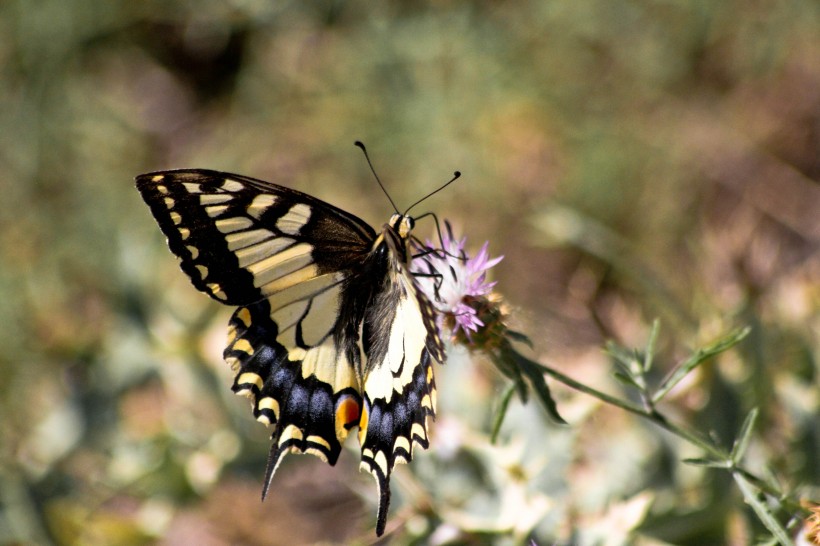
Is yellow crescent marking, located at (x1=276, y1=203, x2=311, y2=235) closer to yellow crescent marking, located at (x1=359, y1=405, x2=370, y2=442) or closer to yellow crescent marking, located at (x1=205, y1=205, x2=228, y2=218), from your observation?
yellow crescent marking, located at (x1=205, y1=205, x2=228, y2=218)

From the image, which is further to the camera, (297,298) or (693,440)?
(297,298)

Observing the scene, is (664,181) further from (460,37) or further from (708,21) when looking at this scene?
(460,37)

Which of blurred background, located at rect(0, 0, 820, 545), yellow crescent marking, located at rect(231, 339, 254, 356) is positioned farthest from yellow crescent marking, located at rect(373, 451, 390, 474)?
yellow crescent marking, located at rect(231, 339, 254, 356)

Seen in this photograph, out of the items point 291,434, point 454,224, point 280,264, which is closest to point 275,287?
point 280,264

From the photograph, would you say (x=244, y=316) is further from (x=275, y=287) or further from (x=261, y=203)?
(x=261, y=203)

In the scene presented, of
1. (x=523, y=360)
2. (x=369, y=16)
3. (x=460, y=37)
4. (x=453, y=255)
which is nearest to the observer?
(x=523, y=360)

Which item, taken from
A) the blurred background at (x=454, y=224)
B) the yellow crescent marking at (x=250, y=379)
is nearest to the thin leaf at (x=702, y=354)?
the blurred background at (x=454, y=224)

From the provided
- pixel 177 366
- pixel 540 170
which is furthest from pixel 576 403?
pixel 540 170

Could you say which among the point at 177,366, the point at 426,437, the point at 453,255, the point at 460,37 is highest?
the point at 460,37
